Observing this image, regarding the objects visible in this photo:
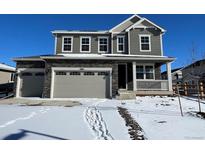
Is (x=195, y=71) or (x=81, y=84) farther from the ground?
(x=195, y=71)

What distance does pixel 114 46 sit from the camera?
15359 millimetres

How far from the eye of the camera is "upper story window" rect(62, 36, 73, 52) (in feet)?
51.1

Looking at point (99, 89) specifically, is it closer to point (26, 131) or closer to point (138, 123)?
point (138, 123)

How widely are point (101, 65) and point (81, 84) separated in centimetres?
224

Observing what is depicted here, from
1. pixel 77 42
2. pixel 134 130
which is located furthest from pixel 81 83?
pixel 134 130

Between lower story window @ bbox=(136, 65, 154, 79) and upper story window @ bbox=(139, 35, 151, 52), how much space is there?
179cm

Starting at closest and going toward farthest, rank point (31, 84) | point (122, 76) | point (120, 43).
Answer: point (31, 84), point (122, 76), point (120, 43)

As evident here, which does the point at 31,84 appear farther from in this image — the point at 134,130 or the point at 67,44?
the point at 134,130

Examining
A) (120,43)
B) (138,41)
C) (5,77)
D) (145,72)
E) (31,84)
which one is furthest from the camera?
(5,77)

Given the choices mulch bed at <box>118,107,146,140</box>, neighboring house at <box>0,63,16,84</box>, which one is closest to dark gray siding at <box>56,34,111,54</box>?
neighboring house at <box>0,63,16,84</box>

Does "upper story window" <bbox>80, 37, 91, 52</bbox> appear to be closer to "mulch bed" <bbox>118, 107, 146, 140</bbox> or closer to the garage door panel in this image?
the garage door panel

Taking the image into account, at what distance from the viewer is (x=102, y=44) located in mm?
15711

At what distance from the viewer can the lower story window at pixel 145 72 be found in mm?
14352
